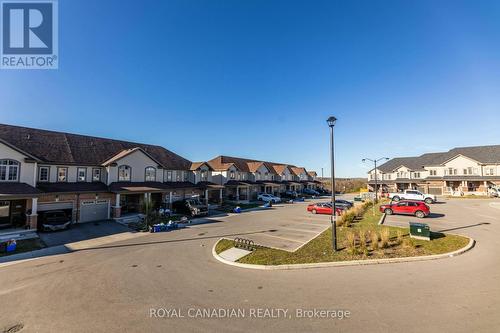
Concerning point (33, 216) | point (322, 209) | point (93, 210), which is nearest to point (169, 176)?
point (93, 210)

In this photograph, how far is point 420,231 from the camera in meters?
14.0

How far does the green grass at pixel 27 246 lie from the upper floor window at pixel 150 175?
1323cm

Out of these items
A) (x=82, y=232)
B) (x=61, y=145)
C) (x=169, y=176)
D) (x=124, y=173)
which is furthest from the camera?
(x=169, y=176)

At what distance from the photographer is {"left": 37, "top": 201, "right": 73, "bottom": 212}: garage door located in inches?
777

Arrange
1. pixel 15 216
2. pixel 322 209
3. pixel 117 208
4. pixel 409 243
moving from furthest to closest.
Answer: pixel 322 209, pixel 117 208, pixel 15 216, pixel 409 243

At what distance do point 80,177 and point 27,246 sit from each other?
10.6 m

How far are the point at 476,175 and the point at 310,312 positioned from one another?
56.6 meters

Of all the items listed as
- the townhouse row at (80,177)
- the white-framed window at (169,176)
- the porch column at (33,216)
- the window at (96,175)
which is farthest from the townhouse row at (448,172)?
the porch column at (33,216)

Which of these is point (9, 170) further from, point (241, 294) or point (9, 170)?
point (241, 294)

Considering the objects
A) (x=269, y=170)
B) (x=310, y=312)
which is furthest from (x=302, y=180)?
(x=310, y=312)

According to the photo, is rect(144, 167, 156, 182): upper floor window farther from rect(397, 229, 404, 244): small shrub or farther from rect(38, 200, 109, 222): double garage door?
rect(397, 229, 404, 244): small shrub

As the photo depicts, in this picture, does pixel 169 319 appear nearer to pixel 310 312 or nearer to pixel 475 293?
pixel 310 312

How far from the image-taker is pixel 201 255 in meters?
12.6

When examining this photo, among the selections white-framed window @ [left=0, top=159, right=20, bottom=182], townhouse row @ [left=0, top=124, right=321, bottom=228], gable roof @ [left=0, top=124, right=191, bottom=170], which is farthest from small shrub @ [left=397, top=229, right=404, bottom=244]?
white-framed window @ [left=0, top=159, right=20, bottom=182]
